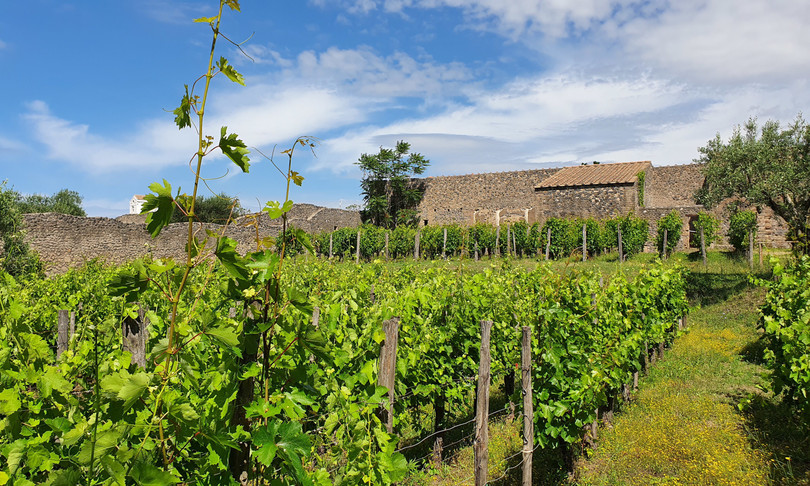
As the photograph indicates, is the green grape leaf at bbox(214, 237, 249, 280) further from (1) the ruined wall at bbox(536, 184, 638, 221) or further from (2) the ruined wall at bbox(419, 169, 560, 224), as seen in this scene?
(2) the ruined wall at bbox(419, 169, 560, 224)

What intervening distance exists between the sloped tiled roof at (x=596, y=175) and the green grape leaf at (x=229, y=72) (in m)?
24.0

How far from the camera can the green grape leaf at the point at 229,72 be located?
1.20m

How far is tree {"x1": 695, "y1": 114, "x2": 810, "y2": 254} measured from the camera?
12.6m

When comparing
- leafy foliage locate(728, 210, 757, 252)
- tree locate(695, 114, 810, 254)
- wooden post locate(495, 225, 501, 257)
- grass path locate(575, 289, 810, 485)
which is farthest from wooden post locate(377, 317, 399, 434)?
leafy foliage locate(728, 210, 757, 252)

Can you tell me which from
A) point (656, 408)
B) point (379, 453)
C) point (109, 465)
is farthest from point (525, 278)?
point (109, 465)

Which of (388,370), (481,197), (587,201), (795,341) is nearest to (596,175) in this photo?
(587,201)

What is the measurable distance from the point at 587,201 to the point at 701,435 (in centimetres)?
1977

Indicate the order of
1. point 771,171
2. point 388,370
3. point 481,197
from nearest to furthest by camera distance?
1. point 388,370
2. point 771,171
3. point 481,197

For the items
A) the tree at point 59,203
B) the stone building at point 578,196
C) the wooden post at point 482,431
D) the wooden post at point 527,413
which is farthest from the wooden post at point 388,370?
the tree at point 59,203

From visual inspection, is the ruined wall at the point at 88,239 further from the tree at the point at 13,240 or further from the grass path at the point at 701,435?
the grass path at the point at 701,435

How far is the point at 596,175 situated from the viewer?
24.5m

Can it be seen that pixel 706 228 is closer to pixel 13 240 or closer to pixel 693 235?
pixel 693 235

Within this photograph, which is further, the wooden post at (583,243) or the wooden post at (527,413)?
the wooden post at (583,243)

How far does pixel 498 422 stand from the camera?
5.96 m
